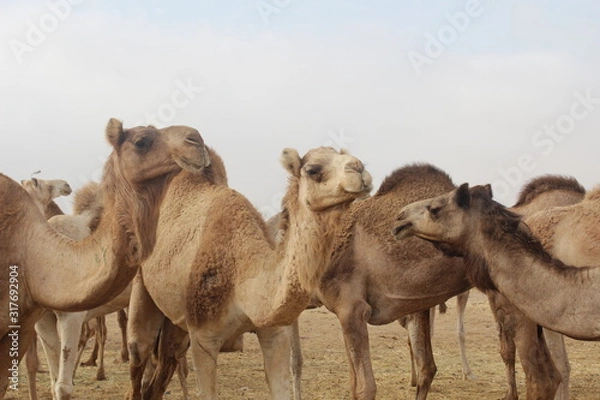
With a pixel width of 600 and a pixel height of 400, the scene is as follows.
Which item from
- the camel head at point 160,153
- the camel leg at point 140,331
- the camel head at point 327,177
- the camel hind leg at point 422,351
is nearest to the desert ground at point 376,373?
the camel hind leg at point 422,351

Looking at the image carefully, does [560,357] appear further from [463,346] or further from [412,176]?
[463,346]

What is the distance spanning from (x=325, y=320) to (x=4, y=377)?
16622 millimetres

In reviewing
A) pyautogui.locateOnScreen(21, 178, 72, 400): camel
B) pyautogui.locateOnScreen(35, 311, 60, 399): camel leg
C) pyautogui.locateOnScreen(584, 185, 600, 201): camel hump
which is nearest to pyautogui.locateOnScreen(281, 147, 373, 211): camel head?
pyautogui.locateOnScreen(584, 185, 600, 201): camel hump

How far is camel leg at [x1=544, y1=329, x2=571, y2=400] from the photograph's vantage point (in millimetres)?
8484

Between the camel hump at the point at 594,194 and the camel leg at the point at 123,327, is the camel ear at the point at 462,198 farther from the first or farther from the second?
the camel leg at the point at 123,327

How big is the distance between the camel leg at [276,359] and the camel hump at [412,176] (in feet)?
9.41

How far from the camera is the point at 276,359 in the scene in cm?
627

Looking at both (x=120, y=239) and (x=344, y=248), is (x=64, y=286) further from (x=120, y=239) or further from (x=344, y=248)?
(x=344, y=248)

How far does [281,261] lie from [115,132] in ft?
4.86

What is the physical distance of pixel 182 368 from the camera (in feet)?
33.3

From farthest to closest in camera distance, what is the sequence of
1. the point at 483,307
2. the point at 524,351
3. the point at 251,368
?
the point at 483,307
the point at 251,368
the point at 524,351

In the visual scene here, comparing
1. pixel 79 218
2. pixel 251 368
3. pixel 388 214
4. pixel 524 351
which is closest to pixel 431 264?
pixel 388 214

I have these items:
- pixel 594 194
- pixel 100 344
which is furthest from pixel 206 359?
pixel 100 344

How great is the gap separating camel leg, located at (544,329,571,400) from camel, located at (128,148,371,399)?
3515 mm
